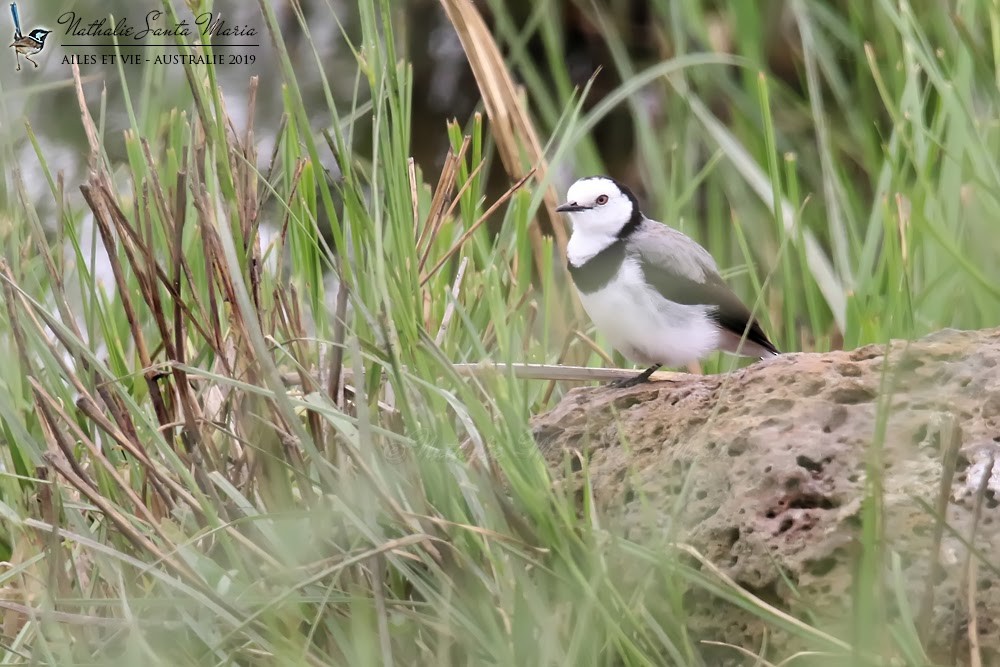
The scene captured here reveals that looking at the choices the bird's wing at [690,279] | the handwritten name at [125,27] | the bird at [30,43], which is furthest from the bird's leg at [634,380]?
the bird at [30,43]

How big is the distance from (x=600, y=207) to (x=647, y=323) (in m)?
0.37

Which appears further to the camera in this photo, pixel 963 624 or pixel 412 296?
pixel 412 296

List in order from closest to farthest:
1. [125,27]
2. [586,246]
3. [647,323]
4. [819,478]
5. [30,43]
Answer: [819,478]
[647,323]
[586,246]
[30,43]
[125,27]

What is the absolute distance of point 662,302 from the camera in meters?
2.27

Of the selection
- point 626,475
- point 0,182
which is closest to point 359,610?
point 626,475

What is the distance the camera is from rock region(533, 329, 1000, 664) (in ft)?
4.23

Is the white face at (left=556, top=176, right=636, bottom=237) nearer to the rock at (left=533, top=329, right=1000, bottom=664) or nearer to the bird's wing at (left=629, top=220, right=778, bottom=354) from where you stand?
the bird's wing at (left=629, top=220, right=778, bottom=354)

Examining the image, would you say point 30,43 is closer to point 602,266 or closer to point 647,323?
point 602,266

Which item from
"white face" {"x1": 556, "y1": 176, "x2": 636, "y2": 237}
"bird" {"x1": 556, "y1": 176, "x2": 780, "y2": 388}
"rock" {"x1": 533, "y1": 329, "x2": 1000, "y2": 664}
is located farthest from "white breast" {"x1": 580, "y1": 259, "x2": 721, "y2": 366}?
"rock" {"x1": 533, "y1": 329, "x2": 1000, "y2": 664}

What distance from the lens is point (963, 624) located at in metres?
1.23

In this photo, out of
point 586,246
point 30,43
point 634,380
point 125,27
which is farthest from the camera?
point 125,27

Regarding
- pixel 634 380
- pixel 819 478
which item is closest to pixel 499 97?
pixel 634 380

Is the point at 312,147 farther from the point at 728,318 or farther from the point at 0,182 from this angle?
the point at 0,182

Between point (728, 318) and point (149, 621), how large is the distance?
125 cm
